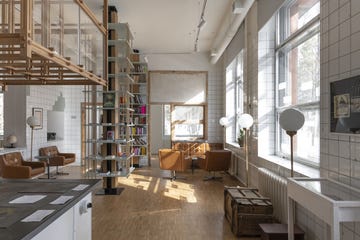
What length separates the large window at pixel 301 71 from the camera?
4.10 metres

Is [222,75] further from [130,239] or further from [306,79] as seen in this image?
[130,239]

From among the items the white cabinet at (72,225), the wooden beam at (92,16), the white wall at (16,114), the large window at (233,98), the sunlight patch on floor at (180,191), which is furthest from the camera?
the large window at (233,98)

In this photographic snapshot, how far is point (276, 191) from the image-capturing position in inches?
173

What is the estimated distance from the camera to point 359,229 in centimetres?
254

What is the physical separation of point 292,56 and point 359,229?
10.4 ft

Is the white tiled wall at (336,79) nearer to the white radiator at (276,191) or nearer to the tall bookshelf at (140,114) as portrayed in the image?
the white radiator at (276,191)

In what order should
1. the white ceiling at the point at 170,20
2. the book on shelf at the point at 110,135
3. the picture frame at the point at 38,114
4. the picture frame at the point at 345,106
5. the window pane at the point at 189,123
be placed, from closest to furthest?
the picture frame at the point at 345,106 < the book on shelf at the point at 110,135 < the white ceiling at the point at 170,20 < the picture frame at the point at 38,114 < the window pane at the point at 189,123

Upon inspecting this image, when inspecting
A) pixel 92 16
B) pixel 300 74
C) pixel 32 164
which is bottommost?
pixel 32 164

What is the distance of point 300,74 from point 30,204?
3959mm

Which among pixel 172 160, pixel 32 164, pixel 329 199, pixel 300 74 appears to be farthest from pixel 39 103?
pixel 329 199

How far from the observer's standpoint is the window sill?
3.75 metres

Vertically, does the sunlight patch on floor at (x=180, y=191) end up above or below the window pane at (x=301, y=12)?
below

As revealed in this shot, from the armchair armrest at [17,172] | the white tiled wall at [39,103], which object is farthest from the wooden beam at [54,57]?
the white tiled wall at [39,103]

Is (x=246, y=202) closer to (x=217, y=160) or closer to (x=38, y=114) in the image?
(x=217, y=160)
